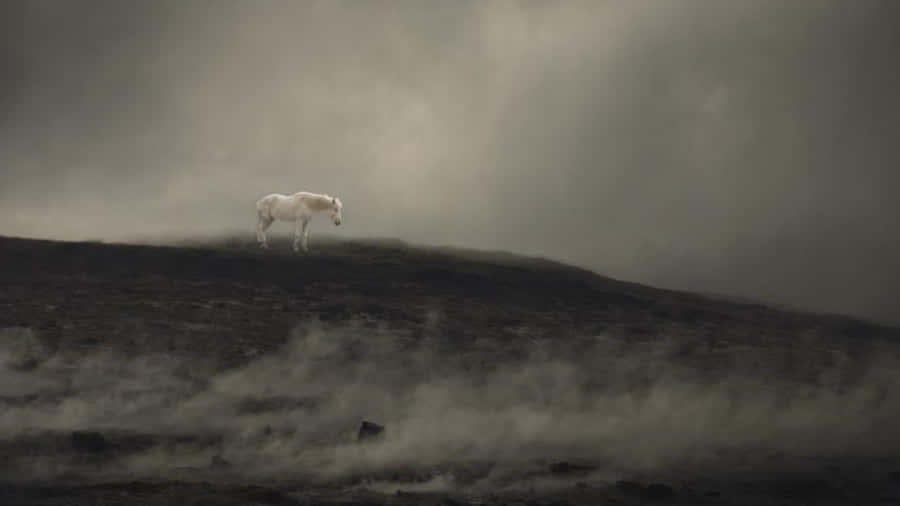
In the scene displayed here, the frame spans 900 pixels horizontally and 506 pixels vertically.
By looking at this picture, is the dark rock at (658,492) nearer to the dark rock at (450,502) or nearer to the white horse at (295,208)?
the dark rock at (450,502)

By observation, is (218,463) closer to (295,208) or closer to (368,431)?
(368,431)

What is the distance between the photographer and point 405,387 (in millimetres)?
83625

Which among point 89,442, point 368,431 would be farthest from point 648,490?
point 89,442

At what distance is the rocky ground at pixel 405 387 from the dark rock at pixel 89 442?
0.33 feet

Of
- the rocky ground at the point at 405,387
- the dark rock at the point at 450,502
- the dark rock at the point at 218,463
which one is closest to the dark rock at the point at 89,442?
the rocky ground at the point at 405,387

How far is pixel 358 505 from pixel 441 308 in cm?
5595

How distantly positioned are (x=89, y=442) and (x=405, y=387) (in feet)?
88.2

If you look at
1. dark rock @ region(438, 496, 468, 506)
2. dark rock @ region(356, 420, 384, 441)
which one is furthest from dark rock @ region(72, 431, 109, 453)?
dark rock @ region(438, 496, 468, 506)

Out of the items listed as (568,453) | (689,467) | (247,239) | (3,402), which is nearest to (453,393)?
(568,453)

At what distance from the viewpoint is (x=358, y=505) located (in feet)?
169

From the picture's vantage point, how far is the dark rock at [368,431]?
67.8 m

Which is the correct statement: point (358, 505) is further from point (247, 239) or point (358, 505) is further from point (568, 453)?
point (247, 239)

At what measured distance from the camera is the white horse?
309ft

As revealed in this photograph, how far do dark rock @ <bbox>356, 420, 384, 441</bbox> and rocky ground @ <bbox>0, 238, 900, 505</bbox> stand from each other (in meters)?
0.13
